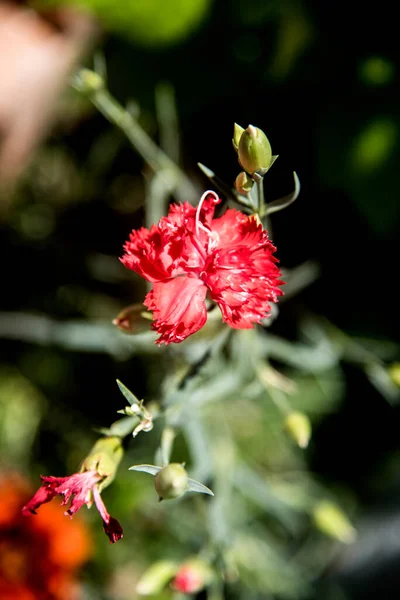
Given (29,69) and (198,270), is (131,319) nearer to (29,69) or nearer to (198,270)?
(198,270)

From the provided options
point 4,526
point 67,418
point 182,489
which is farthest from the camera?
point 67,418

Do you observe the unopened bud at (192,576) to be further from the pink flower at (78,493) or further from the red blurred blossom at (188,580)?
the pink flower at (78,493)

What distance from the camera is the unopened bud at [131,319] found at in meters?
0.85

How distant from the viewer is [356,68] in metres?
1.45

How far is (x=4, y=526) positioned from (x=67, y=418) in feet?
1.47

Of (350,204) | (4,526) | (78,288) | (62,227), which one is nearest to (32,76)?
(62,227)

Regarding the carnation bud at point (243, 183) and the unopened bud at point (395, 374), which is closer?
the carnation bud at point (243, 183)

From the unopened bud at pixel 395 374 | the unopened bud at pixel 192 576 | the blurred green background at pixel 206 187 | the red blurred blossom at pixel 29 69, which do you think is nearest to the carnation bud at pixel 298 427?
the unopened bud at pixel 395 374

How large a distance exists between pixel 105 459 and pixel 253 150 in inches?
17.6

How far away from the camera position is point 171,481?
2.39 feet

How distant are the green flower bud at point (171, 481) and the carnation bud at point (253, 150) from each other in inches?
15.2

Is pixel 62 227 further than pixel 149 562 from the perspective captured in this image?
Yes

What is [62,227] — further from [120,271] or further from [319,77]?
[319,77]

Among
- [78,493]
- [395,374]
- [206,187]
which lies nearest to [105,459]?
[78,493]
